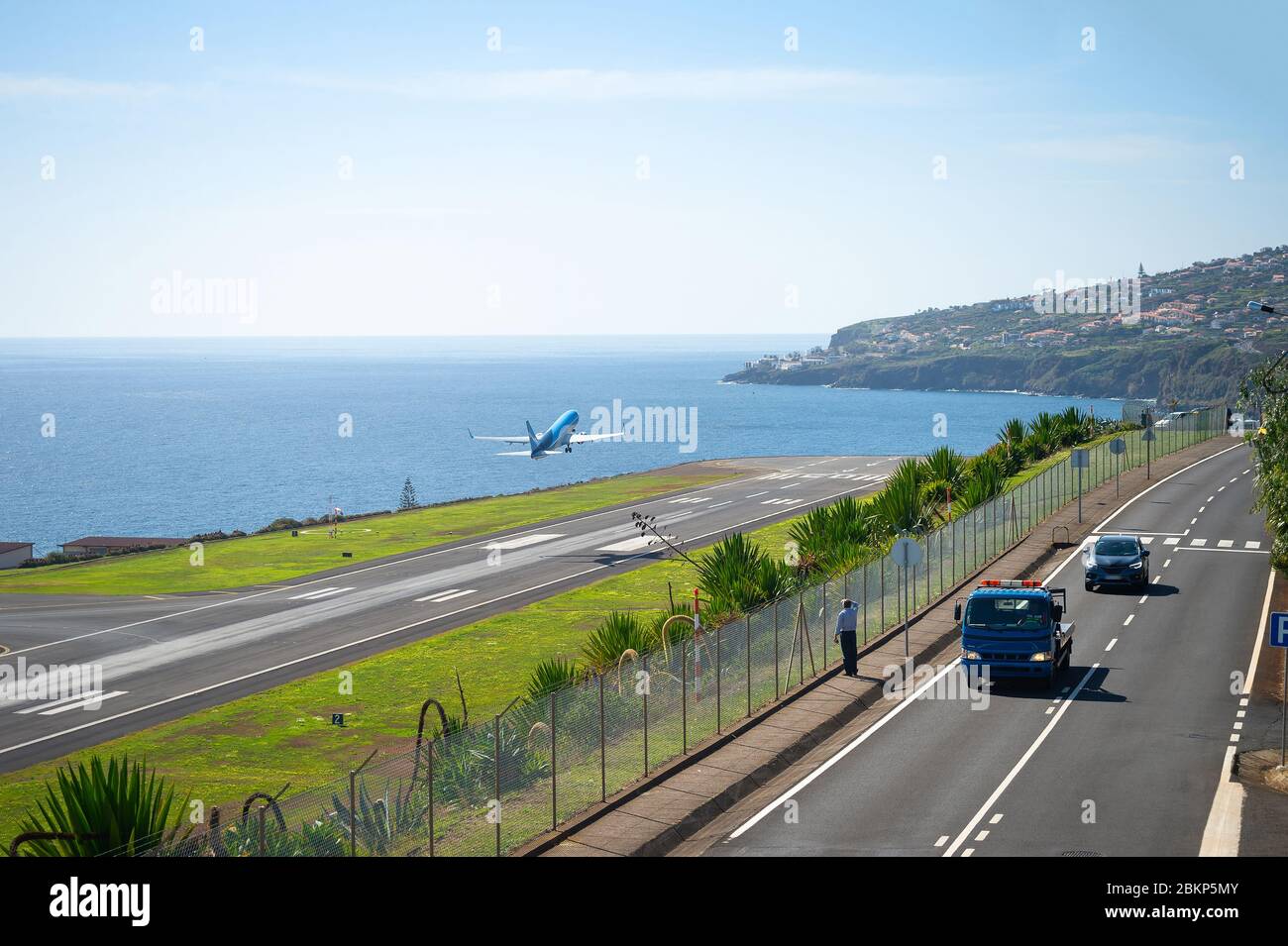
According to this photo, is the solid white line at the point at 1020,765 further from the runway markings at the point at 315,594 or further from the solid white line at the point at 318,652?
the runway markings at the point at 315,594

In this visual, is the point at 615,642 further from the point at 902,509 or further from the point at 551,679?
the point at 902,509

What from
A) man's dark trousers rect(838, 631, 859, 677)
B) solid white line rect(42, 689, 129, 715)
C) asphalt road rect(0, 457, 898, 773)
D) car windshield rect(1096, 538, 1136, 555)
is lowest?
solid white line rect(42, 689, 129, 715)

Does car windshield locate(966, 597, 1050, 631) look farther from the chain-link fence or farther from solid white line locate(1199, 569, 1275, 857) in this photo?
solid white line locate(1199, 569, 1275, 857)

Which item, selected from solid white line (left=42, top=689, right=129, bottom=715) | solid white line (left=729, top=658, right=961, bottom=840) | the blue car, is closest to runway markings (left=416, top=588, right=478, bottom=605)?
solid white line (left=42, top=689, right=129, bottom=715)

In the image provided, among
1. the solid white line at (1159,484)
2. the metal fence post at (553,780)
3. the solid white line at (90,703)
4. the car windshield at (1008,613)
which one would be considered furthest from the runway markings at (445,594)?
the metal fence post at (553,780)

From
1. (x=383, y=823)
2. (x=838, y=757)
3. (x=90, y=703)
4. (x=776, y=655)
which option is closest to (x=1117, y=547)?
(x=776, y=655)
